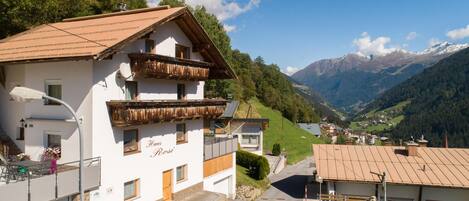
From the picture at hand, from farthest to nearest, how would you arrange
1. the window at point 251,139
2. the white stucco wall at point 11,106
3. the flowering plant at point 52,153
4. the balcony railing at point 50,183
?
the window at point 251,139
the white stucco wall at point 11,106
the flowering plant at point 52,153
the balcony railing at point 50,183

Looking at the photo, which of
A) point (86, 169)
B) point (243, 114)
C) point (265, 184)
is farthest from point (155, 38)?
point (243, 114)

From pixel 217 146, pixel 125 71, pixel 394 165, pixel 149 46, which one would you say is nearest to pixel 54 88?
pixel 125 71

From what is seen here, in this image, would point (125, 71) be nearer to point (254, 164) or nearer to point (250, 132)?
point (254, 164)

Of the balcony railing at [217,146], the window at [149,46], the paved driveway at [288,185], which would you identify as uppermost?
the window at [149,46]

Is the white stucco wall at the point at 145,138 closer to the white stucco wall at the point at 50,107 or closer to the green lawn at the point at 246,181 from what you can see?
the white stucco wall at the point at 50,107

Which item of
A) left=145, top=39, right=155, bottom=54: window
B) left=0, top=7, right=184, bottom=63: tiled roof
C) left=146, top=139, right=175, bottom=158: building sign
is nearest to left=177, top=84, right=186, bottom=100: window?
left=146, top=139, right=175, bottom=158: building sign

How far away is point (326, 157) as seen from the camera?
40281 millimetres

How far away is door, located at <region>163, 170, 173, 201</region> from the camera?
2477cm

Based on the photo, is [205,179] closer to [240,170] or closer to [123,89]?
[123,89]

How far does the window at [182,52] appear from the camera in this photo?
26172mm

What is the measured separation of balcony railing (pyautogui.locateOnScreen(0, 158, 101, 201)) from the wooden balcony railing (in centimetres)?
490

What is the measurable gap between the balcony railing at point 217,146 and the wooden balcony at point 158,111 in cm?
252

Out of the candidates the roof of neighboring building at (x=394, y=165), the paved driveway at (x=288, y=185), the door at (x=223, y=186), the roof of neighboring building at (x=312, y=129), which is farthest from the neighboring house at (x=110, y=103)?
the roof of neighboring building at (x=312, y=129)

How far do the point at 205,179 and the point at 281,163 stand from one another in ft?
109
